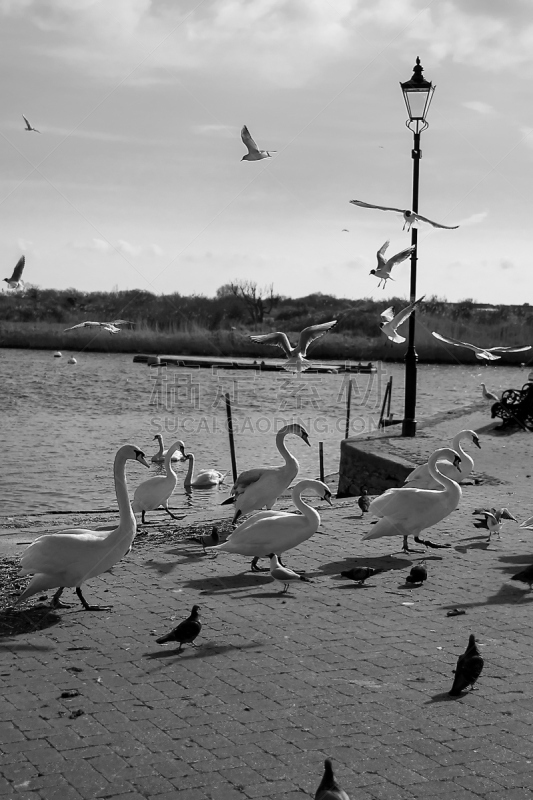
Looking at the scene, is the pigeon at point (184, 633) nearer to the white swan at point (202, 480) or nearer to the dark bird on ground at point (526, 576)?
the dark bird on ground at point (526, 576)

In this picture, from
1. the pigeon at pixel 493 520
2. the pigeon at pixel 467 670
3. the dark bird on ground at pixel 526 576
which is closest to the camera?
the pigeon at pixel 467 670

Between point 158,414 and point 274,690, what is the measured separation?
29.6 metres

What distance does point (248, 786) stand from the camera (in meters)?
3.99

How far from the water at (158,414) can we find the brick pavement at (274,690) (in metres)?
6.03

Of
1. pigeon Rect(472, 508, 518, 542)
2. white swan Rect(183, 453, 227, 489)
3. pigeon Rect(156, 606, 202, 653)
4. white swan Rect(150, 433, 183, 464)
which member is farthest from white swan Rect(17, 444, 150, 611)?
white swan Rect(150, 433, 183, 464)

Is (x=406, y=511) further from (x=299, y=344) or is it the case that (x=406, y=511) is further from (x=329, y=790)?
(x=299, y=344)

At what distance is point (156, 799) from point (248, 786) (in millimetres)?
421

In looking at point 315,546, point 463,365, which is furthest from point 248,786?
point 463,365

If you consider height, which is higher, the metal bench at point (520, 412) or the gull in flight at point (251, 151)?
the gull in flight at point (251, 151)

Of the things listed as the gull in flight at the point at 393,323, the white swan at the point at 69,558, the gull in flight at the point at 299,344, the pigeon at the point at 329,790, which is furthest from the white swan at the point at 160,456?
the pigeon at the point at 329,790

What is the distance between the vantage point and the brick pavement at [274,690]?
13.4 ft

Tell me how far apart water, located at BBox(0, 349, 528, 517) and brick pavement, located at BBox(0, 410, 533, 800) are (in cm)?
603

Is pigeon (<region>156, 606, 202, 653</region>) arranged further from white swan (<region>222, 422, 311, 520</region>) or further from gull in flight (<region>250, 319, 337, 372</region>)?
gull in flight (<region>250, 319, 337, 372</region>)

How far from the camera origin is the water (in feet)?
60.2
